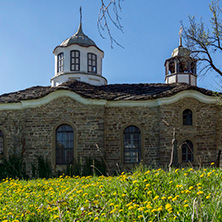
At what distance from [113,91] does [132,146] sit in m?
3.79

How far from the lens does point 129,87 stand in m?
16.6

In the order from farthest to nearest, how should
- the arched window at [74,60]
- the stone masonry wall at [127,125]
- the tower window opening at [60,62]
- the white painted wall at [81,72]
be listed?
the tower window opening at [60,62]
the arched window at [74,60]
the white painted wall at [81,72]
the stone masonry wall at [127,125]

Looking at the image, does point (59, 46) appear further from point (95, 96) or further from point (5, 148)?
point (5, 148)

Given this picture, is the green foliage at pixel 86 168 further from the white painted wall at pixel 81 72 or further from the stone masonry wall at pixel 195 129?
the white painted wall at pixel 81 72

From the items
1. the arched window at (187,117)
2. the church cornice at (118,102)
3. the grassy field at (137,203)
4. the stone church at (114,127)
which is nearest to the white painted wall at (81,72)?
the stone church at (114,127)

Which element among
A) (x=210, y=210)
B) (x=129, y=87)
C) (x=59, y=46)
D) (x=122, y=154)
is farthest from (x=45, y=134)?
(x=210, y=210)

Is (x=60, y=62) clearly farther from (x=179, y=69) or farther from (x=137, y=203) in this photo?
(x=137, y=203)

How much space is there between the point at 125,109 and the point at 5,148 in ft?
24.1

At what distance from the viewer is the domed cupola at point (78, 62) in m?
17.9

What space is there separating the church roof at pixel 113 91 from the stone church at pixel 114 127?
8cm

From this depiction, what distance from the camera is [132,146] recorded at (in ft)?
46.1

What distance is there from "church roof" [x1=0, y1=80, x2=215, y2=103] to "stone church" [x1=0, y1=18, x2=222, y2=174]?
8cm

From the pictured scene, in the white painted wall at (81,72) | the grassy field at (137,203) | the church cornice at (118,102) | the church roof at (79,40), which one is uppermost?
the church roof at (79,40)

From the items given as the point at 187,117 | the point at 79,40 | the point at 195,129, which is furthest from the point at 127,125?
the point at 79,40
